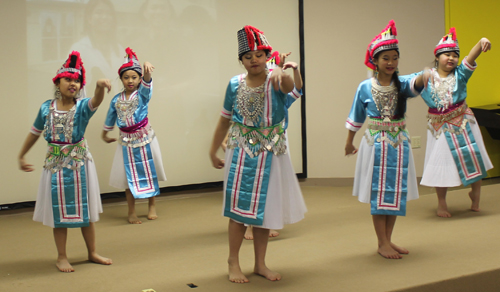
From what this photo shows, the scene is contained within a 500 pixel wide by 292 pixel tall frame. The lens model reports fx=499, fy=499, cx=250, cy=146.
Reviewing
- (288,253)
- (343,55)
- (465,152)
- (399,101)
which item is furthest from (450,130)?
(343,55)

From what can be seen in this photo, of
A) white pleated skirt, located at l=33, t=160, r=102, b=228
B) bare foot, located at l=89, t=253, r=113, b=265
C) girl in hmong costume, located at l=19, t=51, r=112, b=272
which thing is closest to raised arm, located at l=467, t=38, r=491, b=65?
girl in hmong costume, located at l=19, t=51, r=112, b=272

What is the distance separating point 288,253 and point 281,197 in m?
0.74

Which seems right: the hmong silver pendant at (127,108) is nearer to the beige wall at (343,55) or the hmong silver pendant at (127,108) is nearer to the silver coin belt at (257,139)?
the silver coin belt at (257,139)

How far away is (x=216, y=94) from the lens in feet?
18.1

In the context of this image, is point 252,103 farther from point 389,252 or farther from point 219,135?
point 389,252

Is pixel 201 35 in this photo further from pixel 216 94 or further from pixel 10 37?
pixel 10 37

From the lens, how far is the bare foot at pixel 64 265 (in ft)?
9.73

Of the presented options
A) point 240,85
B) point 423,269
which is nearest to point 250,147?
point 240,85

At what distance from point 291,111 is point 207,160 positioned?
117 centimetres

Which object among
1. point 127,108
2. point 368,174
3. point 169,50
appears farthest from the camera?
point 169,50

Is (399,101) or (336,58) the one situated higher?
(336,58)

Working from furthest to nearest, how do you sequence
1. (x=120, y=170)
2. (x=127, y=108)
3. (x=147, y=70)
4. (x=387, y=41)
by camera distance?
(x=120, y=170) → (x=127, y=108) → (x=147, y=70) → (x=387, y=41)

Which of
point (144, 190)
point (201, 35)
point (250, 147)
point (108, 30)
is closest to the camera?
point (250, 147)

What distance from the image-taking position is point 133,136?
4.34 metres
